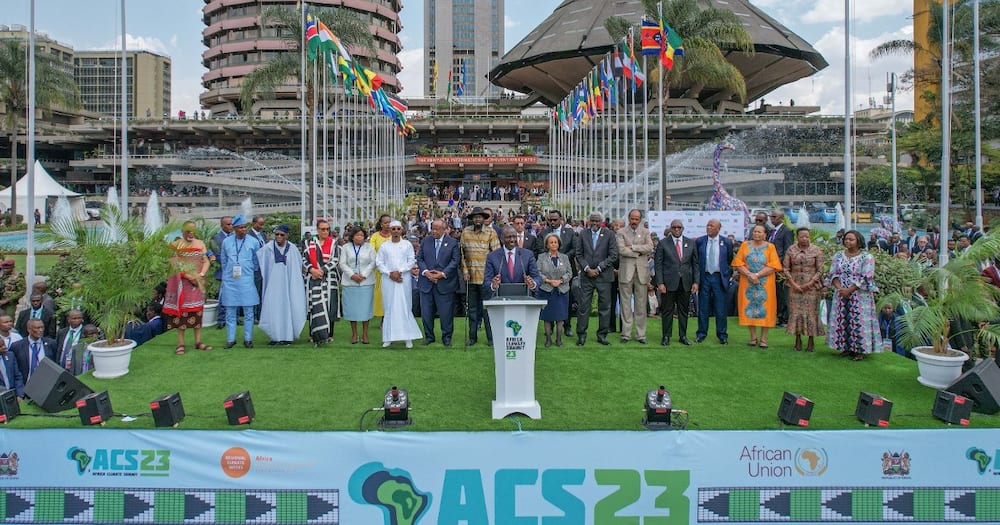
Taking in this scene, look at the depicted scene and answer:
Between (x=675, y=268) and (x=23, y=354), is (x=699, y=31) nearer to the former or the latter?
(x=675, y=268)

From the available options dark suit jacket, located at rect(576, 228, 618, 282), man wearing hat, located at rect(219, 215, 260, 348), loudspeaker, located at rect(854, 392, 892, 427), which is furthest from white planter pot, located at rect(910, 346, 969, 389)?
man wearing hat, located at rect(219, 215, 260, 348)

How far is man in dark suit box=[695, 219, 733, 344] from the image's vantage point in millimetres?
8438

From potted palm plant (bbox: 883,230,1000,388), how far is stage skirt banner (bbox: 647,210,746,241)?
23.3 feet

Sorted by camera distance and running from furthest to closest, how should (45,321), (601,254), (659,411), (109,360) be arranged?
(601,254) → (45,321) → (109,360) → (659,411)

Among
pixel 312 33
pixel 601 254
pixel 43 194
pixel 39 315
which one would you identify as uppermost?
pixel 312 33

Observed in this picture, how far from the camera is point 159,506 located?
15.0ft

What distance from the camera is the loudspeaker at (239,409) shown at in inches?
206

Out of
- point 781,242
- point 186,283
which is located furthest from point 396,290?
point 781,242

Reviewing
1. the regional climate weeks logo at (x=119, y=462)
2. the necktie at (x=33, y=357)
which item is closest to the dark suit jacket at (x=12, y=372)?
the necktie at (x=33, y=357)

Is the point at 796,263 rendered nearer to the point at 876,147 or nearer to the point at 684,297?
the point at 684,297

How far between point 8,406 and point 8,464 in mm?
1015

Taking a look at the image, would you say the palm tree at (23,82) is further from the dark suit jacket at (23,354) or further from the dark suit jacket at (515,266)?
the dark suit jacket at (515,266)

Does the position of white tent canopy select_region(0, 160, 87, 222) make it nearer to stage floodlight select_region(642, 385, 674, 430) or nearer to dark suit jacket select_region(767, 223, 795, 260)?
dark suit jacket select_region(767, 223, 795, 260)

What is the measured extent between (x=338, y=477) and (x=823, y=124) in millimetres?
55882
